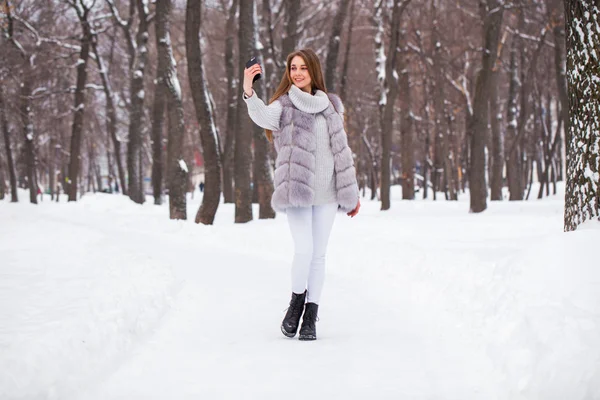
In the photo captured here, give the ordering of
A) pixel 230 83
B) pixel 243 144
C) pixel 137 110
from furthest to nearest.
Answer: pixel 137 110 < pixel 230 83 < pixel 243 144

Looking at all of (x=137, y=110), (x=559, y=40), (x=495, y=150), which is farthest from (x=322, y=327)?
(x=137, y=110)

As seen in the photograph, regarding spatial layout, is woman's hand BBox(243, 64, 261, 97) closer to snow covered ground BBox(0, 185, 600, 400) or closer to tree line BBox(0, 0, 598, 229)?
snow covered ground BBox(0, 185, 600, 400)

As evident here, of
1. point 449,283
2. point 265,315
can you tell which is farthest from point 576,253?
point 265,315

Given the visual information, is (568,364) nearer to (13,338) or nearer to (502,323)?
(502,323)

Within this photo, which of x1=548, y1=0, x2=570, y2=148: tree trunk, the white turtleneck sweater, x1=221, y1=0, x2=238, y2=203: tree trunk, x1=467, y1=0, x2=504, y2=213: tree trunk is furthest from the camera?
x1=221, y1=0, x2=238, y2=203: tree trunk

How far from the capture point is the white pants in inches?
193

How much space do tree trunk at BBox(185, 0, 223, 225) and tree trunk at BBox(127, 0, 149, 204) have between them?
7.39 metres

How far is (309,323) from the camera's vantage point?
4816 mm

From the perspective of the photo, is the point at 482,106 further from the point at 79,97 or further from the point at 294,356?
the point at 79,97

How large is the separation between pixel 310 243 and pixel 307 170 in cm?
57

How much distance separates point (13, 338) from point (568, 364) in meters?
3.25

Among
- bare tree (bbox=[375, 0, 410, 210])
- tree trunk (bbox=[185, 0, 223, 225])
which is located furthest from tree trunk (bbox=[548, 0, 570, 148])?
tree trunk (bbox=[185, 0, 223, 225])

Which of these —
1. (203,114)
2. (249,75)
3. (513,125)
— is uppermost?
(513,125)

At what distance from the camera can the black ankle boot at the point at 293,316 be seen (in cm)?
482
